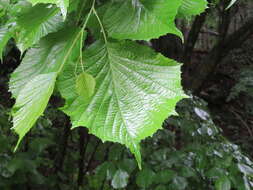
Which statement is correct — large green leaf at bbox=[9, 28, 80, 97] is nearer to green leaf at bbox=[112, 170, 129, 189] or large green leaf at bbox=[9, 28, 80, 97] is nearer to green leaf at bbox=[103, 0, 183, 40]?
green leaf at bbox=[103, 0, 183, 40]

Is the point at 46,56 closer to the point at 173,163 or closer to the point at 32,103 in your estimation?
the point at 32,103

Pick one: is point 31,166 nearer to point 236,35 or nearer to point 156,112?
point 156,112

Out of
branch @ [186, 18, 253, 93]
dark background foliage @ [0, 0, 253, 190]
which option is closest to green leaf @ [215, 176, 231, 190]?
dark background foliage @ [0, 0, 253, 190]

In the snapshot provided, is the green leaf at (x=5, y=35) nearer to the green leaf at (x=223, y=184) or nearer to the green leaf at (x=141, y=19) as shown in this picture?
the green leaf at (x=141, y=19)

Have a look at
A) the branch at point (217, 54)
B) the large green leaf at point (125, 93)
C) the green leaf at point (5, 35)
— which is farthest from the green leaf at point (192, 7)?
the branch at point (217, 54)

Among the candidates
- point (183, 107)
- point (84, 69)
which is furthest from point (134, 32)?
point (183, 107)
